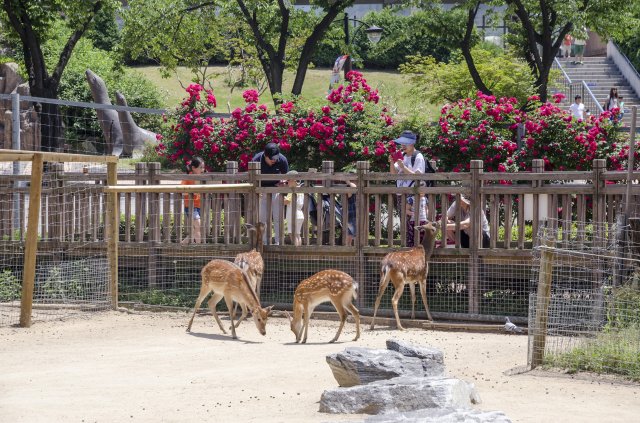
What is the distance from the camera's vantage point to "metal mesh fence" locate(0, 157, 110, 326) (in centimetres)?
1627

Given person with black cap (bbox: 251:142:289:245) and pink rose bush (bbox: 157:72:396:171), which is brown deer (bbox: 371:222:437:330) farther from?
pink rose bush (bbox: 157:72:396:171)

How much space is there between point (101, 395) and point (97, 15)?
1975 centimetres

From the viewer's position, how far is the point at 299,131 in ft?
61.9

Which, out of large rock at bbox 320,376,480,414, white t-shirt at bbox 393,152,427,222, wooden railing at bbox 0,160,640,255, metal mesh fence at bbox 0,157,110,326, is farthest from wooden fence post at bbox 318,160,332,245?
Answer: large rock at bbox 320,376,480,414

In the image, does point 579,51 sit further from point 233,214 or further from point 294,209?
point 294,209

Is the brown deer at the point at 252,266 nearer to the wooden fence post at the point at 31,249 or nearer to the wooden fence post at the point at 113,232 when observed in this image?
the wooden fence post at the point at 113,232

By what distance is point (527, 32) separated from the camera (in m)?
28.1

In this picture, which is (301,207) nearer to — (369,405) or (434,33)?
(369,405)

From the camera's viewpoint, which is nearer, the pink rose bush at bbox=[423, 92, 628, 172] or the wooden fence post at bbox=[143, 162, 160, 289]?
the wooden fence post at bbox=[143, 162, 160, 289]

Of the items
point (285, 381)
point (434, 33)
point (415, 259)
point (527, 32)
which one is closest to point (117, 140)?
point (434, 33)

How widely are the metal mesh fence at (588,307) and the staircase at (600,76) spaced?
1034 inches

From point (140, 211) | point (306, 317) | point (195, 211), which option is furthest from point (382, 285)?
point (140, 211)

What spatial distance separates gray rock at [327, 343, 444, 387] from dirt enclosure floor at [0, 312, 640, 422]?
1.17ft

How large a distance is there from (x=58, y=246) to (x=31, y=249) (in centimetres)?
211
